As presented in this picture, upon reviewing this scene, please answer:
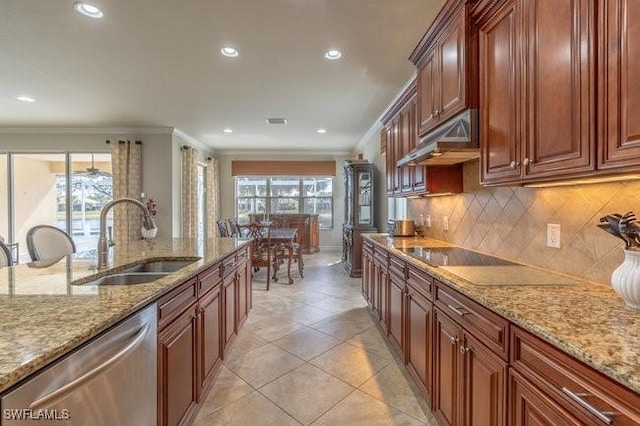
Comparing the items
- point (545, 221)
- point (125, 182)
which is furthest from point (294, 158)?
point (545, 221)

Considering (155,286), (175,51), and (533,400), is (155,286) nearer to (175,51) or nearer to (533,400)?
(533,400)

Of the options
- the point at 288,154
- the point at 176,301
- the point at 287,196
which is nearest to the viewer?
the point at 176,301

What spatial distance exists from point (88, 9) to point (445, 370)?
10.7 feet

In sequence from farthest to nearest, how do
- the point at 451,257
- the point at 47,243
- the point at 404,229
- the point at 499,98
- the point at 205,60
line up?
the point at 404,229, the point at 205,60, the point at 47,243, the point at 451,257, the point at 499,98

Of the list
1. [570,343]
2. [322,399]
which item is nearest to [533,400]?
[570,343]

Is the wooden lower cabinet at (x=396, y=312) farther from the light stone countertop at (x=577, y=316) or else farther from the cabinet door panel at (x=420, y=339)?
the light stone countertop at (x=577, y=316)

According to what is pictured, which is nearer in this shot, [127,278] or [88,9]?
[127,278]

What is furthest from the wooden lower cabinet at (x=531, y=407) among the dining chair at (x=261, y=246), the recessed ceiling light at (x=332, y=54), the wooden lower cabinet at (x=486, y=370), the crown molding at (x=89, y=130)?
the crown molding at (x=89, y=130)

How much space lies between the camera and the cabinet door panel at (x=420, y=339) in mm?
1875

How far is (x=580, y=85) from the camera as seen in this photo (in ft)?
3.86

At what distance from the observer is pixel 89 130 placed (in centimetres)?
583

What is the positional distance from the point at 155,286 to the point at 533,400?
1441 mm

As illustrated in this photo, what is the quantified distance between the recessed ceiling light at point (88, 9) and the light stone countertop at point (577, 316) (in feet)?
9.51

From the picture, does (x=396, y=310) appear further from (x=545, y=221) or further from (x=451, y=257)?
(x=545, y=221)
